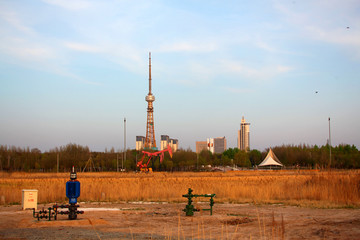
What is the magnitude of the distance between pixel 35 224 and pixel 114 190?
10713 millimetres

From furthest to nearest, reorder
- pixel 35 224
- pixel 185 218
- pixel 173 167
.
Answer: pixel 173 167 < pixel 185 218 < pixel 35 224

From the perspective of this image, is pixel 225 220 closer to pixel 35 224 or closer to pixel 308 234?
pixel 308 234

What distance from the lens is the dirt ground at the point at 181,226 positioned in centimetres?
1039

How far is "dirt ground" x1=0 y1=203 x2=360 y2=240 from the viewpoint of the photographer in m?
10.4

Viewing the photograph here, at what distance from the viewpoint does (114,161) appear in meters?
87.7

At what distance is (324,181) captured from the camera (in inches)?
825

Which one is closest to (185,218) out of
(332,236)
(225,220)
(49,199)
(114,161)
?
(225,220)

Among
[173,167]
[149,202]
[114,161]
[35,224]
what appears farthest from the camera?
[173,167]

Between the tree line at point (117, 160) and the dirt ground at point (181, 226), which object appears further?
the tree line at point (117, 160)

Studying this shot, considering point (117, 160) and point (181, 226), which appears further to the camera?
point (117, 160)

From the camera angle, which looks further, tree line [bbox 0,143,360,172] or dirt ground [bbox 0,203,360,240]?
tree line [bbox 0,143,360,172]

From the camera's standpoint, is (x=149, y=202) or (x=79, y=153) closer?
(x=149, y=202)

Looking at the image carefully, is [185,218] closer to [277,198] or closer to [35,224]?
[35,224]

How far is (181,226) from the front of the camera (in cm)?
1212
